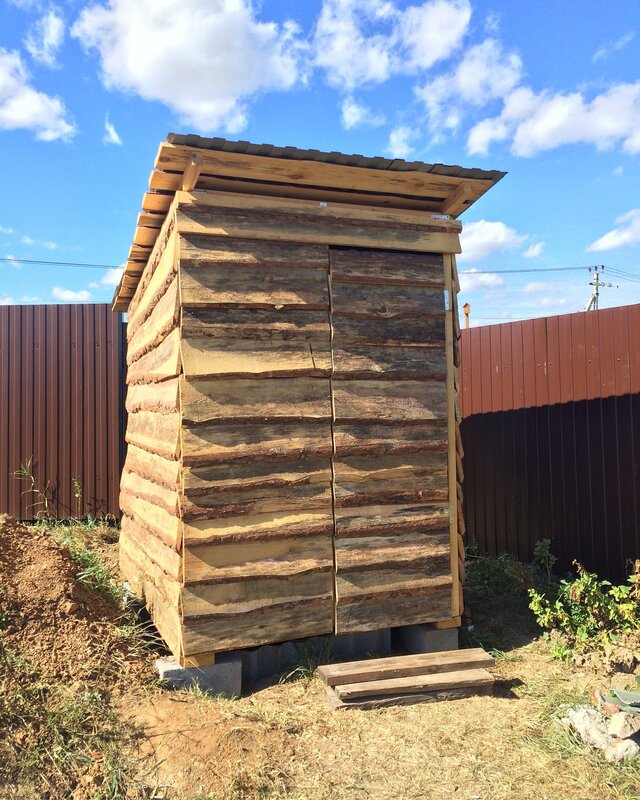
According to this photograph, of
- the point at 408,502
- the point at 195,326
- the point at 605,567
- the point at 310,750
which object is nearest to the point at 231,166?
the point at 195,326

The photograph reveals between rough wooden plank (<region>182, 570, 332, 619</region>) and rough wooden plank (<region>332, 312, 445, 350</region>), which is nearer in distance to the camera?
rough wooden plank (<region>182, 570, 332, 619</region>)

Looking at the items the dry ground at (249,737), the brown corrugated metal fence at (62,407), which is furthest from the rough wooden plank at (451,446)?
the brown corrugated metal fence at (62,407)

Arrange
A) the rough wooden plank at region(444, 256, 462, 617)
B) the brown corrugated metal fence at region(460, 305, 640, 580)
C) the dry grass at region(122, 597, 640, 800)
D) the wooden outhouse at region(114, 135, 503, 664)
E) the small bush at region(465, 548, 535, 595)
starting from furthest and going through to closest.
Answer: the small bush at region(465, 548, 535, 595)
the brown corrugated metal fence at region(460, 305, 640, 580)
the rough wooden plank at region(444, 256, 462, 617)
the wooden outhouse at region(114, 135, 503, 664)
the dry grass at region(122, 597, 640, 800)

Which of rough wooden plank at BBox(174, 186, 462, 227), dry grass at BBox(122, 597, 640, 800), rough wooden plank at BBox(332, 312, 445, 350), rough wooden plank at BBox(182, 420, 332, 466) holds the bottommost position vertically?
dry grass at BBox(122, 597, 640, 800)

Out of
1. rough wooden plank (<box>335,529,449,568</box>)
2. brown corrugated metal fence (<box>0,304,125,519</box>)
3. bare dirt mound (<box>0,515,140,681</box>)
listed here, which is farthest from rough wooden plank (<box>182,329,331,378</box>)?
brown corrugated metal fence (<box>0,304,125,519</box>)

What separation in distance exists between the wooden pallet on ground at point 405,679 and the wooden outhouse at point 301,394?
1.20 feet

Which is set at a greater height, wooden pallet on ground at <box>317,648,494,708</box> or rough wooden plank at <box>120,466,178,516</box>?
rough wooden plank at <box>120,466,178,516</box>

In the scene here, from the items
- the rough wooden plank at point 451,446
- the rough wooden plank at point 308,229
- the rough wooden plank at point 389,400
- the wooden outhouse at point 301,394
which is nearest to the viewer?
the wooden outhouse at point 301,394

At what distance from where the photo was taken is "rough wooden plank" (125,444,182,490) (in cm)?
460

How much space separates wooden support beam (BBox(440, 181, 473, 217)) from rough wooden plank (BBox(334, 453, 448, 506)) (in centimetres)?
196

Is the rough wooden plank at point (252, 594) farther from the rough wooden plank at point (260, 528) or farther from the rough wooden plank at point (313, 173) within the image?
the rough wooden plank at point (313, 173)

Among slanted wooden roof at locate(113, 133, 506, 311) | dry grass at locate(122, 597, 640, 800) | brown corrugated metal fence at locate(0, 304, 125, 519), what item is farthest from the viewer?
brown corrugated metal fence at locate(0, 304, 125, 519)

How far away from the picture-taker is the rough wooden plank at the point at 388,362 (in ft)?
15.9

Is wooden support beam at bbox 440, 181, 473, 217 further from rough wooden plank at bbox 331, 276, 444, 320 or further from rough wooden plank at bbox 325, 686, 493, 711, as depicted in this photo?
rough wooden plank at bbox 325, 686, 493, 711
